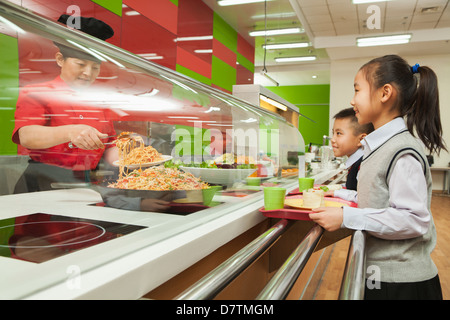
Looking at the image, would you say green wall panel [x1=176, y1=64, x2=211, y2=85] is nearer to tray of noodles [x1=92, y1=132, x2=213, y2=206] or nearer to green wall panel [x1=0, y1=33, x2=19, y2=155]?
tray of noodles [x1=92, y1=132, x2=213, y2=206]

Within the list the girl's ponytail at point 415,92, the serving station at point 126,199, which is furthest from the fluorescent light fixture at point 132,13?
the girl's ponytail at point 415,92

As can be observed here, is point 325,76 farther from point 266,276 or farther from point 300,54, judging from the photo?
point 266,276

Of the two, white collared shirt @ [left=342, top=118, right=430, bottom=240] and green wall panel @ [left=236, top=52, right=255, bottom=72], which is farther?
green wall panel @ [left=236, top=52, right=255, bottom=72]

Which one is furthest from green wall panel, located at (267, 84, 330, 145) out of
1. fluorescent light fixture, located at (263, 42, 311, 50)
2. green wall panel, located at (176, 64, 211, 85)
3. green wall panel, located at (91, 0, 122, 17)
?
green wall panel, located at (91, 0, 122, 17)

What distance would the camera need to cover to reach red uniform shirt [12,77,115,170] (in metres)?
0.83

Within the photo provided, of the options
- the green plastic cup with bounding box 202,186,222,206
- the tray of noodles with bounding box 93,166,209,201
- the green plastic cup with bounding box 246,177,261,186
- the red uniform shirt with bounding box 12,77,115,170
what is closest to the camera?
the red uniform shirt with bounding box 12,77,115,170

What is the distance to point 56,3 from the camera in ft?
8.57

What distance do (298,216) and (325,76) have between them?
11210 mm

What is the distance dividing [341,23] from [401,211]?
6.75 meters

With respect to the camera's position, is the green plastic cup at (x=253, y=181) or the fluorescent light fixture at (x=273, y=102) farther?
the fluorescent light fixture at (x=273, y=102)

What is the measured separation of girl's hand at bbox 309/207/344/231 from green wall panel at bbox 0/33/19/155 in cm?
85

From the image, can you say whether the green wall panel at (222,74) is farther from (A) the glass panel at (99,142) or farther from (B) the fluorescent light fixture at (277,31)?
(A) the glass panel at (99,142)

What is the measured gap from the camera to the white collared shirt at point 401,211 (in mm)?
994

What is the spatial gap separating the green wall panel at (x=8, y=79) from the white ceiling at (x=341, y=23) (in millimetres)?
5179
